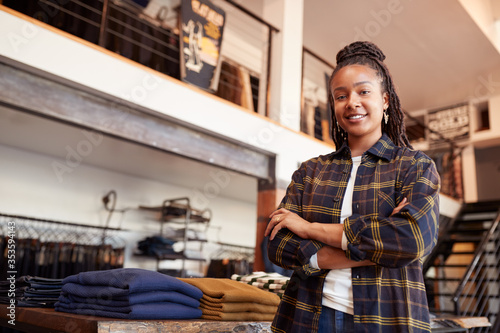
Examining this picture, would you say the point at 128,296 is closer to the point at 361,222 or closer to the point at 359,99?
the point at 361,222

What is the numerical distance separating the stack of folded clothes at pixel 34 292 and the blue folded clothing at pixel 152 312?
4.2 inches

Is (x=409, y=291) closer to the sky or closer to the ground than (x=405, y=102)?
closer to the ground

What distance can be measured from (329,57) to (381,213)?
717cm

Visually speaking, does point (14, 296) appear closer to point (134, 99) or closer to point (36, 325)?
point (36, 325)

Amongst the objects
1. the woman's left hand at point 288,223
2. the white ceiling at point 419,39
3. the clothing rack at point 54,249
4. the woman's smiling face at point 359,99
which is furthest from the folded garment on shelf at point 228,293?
the white ceiling at point 419,39

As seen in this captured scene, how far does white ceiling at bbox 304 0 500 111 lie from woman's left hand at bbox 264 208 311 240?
18.8ft

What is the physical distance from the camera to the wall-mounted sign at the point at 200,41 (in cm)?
399

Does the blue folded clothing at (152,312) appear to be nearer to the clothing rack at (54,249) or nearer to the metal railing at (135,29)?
the metal railing at (135,29)

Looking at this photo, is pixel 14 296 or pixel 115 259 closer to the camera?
pixel 14 296

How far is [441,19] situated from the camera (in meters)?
6.58

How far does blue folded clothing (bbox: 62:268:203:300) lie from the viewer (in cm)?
131

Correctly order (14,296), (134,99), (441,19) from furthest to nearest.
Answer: (441,19), (134,99), (14,296)

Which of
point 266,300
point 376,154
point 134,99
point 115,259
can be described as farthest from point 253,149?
point 376,154

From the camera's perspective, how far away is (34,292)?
1538 mm
